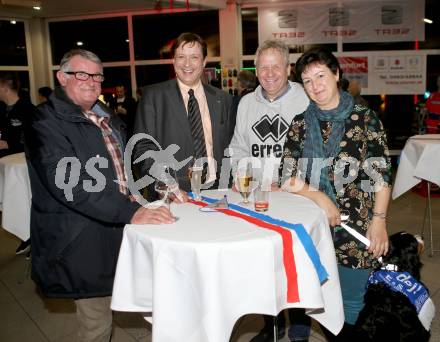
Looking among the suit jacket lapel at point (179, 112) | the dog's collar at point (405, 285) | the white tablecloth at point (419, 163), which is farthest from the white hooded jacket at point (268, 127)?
the white tablecloth at point (419, 163)

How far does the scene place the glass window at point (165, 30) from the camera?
10.1 metres

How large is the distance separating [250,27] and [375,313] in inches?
345

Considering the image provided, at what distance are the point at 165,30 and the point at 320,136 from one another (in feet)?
30.7

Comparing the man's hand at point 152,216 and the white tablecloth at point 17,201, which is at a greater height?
the man's hand at point 152,216

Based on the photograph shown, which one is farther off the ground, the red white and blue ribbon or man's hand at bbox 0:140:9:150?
man's hand at bbox 0:140:9:150

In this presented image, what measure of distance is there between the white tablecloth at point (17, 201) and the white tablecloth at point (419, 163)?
11.7 feet

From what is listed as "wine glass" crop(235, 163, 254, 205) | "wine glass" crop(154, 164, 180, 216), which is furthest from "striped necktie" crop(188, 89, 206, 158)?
"wine glass" crop(235, 163, 254, 205)

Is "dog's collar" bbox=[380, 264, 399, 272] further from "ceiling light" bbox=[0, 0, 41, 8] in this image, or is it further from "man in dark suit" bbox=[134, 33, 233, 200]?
"ceiling light" bbox=[0, 0, 41, 8]

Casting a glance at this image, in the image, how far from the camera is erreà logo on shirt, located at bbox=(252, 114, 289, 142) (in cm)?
261

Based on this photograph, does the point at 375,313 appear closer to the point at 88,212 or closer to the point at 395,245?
the point at 395,245

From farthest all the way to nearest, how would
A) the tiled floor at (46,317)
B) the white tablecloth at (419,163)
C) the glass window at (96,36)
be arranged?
the glass window at (96,36)
the white tablecloth at (419,163)
the tiled floor at (46,317)

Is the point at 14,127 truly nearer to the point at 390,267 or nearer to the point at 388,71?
the point at 390,267

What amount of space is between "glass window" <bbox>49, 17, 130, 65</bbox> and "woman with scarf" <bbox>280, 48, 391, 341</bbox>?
31.5ft

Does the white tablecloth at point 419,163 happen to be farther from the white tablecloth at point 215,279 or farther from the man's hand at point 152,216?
the man's hand at point 152,216
